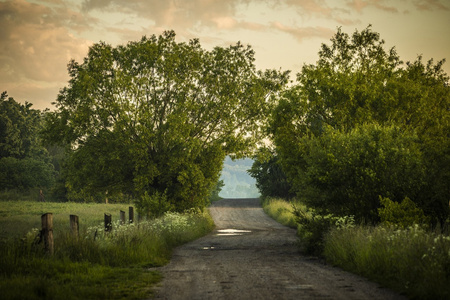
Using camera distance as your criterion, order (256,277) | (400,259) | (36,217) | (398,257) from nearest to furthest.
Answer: (400,259) < (398,257) < (256,277) < (36,217)

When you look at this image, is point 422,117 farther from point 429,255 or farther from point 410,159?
point 429,255

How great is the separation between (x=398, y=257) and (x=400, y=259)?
0.67ft

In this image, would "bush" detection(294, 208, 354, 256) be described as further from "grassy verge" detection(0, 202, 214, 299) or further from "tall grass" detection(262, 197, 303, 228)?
"tall grass" detection(262, 197, 303, 228)

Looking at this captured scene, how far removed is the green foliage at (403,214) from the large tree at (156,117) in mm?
15116

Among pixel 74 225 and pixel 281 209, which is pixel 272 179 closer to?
pixel 281 209

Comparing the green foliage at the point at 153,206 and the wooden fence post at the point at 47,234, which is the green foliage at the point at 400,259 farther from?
the green foliage at the point at 153,206

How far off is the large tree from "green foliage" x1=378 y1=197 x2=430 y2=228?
15.1m

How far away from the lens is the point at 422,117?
29344mm

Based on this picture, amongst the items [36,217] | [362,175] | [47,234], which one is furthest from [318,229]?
[36,217]

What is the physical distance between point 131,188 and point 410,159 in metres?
20.1

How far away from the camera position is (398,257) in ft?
39.6

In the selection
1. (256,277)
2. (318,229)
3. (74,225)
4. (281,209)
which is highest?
(74,225)

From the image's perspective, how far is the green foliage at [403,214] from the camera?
52.1 feet

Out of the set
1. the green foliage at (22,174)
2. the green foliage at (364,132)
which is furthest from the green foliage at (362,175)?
the green foliage at (22,174)
